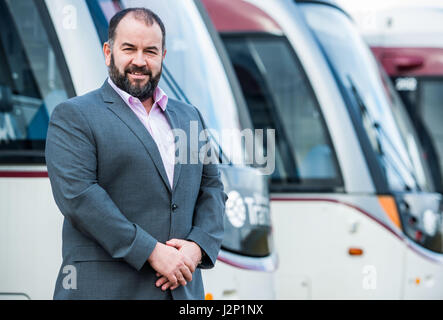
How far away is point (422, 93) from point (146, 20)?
6.34 metres

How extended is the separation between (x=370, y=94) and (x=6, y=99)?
10.2 ft

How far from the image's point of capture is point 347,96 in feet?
18.5

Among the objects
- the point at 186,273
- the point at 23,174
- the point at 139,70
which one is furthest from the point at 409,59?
the point at 186,273

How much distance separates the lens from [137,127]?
246 centimetres

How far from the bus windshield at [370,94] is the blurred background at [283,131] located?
1cm

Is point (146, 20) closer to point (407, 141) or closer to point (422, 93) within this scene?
point (407, 141)

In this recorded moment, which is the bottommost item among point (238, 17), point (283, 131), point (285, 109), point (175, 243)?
point (175, 243)

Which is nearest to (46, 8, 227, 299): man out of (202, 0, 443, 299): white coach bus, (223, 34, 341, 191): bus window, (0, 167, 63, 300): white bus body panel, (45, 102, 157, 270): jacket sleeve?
(45, 102, 157, 270): jacket sleeve

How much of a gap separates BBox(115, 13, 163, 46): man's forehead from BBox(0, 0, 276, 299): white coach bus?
2.08 feet

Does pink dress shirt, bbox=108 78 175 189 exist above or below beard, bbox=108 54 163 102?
below

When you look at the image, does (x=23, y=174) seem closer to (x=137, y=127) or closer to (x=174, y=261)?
(x=137, y=127)

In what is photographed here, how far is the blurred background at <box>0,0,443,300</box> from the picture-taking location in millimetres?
3145

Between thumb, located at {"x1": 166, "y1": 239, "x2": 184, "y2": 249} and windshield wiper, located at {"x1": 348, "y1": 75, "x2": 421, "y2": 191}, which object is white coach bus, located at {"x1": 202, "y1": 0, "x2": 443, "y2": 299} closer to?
windshield wiper, located at {"x1": 348, "y1": 75, "x2": 421, "y2": 191}
